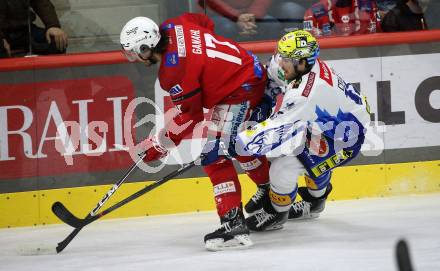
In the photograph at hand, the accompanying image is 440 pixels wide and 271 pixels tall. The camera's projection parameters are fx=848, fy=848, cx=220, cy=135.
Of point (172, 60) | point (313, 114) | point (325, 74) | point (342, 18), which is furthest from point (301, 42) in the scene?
point (342, 18)

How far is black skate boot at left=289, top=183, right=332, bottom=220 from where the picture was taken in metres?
4.98

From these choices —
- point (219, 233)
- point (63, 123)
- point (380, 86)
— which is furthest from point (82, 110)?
point (380, 86)

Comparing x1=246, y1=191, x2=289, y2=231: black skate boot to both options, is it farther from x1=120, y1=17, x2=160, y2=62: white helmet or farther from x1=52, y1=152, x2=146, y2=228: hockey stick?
x1=120, y1=17, x2=160, y2=62: white helmet

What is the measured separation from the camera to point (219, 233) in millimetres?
4277

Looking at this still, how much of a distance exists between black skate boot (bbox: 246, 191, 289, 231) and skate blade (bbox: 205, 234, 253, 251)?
1.29ft

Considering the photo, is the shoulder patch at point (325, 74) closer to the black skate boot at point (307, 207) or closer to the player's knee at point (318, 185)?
the player's knee at point (318, 185)

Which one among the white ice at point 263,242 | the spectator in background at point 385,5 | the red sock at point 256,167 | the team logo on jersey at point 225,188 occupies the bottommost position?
the white ice at point 263,242

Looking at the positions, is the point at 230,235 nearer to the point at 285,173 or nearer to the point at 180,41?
the point at 285,173

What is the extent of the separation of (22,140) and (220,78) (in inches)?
62.6

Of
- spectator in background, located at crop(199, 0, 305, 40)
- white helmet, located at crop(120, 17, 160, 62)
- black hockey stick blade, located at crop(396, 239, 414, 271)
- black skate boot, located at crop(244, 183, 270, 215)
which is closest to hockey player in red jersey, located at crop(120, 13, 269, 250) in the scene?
white helmet, located at crop(120, 17, 160, 62)

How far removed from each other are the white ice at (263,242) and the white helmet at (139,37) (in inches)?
40.6

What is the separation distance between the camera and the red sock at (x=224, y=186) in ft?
14.2

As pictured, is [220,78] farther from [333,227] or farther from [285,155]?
[333,227]

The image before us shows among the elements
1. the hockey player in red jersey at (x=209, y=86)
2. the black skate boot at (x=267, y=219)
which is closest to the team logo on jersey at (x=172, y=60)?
the hockey player in red jersey at (x=209, y=86)
